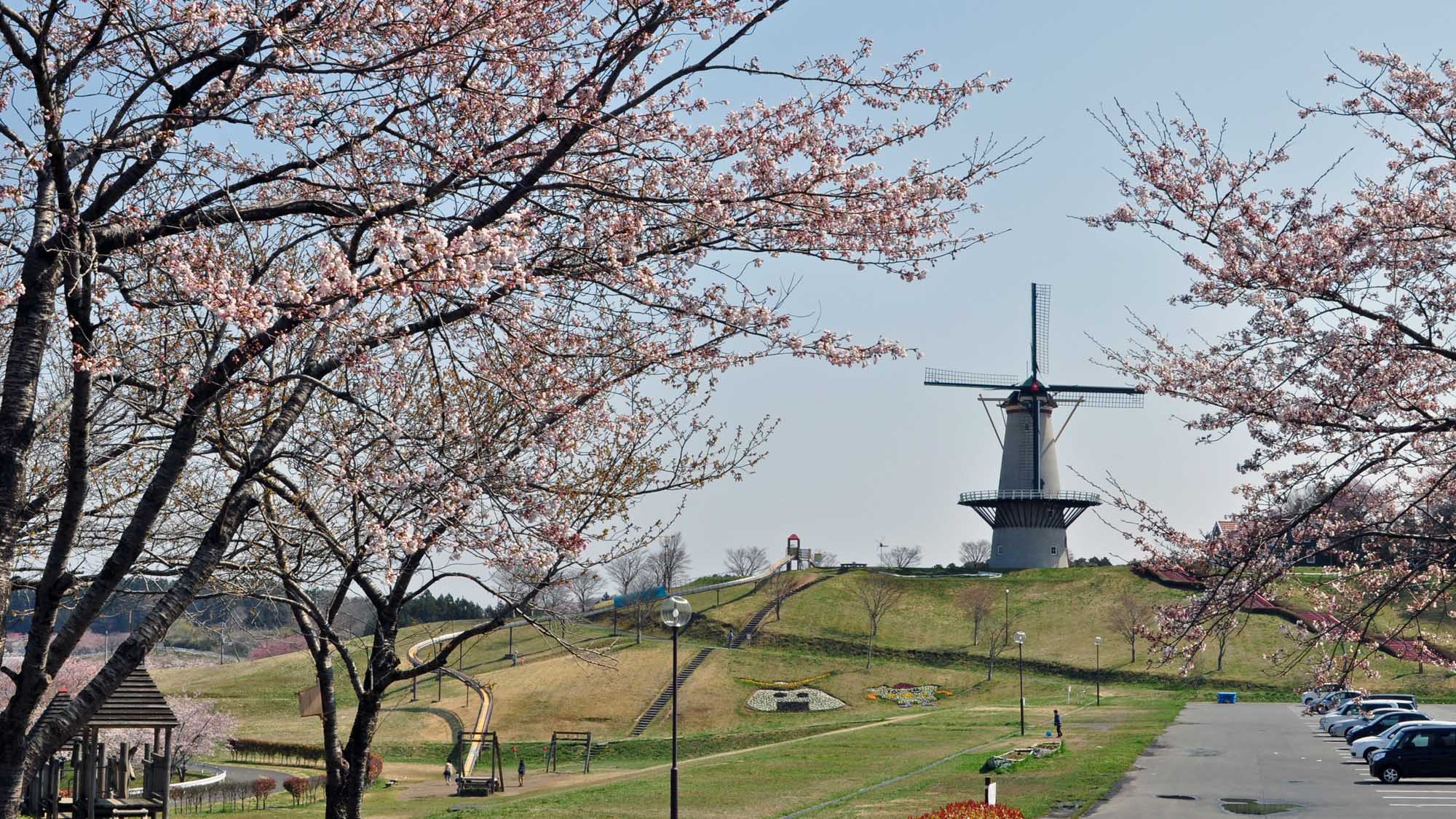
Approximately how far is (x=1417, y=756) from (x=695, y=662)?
58.5 metres

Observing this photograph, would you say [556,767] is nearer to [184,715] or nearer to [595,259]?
[184,715]

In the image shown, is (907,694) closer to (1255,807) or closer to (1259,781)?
(1259,781)

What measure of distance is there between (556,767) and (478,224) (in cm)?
4934

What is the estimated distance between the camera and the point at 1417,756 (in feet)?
102

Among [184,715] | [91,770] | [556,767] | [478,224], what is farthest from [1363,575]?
[184,715]

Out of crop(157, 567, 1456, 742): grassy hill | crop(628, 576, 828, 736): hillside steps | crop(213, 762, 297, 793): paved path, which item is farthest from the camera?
crop(157, 567, 1456, 742): grassy hill

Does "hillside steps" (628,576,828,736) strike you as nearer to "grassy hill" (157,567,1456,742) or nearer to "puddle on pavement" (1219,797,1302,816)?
"grassy hill" (157,567,1456,742)

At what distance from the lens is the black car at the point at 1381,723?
4003cm

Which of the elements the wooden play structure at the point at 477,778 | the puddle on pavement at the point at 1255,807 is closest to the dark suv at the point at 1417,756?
the puddle on pavement at the point at 1255,807

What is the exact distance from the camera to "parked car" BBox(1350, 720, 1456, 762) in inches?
1251

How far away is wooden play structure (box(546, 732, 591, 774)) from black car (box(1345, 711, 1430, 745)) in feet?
93.1

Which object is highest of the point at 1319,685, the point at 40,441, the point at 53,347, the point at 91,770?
the point at 53,347

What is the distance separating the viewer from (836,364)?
32.2ft

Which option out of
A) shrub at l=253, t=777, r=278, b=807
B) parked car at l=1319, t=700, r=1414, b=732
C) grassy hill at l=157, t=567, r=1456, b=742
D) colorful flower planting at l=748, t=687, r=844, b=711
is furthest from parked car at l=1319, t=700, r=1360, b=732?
shrub at l=253, t=777, r=278, b=807
